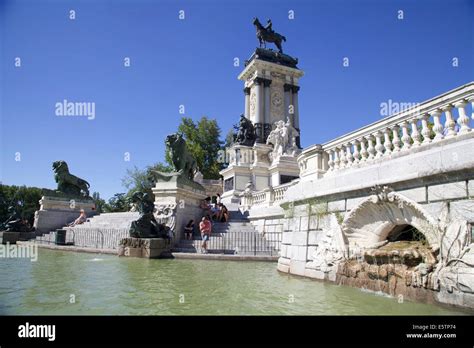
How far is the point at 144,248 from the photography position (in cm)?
1121

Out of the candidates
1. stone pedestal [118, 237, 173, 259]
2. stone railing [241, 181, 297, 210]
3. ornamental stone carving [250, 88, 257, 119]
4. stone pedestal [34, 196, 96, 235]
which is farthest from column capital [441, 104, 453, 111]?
ornamental stone carving [250, 88, 257, 119]

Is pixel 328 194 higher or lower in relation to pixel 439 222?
higher

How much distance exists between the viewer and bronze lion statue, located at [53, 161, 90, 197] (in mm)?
23016

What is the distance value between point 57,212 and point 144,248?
1448 centimetres

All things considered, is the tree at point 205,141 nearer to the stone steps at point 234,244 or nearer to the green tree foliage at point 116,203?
the green tree foliage at point 116,203

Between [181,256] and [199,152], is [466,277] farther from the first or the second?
[199,152]

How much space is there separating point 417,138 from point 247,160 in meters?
21.4

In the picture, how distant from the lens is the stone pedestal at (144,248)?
439 inches

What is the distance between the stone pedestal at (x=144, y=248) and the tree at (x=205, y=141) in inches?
1292

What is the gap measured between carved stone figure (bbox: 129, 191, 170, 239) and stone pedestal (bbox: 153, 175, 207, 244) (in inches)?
38.8

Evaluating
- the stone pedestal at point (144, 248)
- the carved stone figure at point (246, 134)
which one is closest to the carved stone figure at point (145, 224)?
the stone pedestal at point (144, 248)

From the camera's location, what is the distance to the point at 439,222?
450cm
